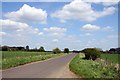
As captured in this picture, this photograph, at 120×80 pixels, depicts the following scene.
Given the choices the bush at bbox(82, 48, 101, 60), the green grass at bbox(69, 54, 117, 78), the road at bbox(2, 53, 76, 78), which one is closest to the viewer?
the road at bbox(2, 53, 76, 78)

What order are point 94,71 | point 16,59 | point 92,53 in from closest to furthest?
point 94,71 → point 16,59 → point 92,53

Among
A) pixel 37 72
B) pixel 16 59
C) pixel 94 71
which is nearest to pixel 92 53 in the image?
pixel 16 59

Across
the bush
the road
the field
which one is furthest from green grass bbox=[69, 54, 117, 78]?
the bush

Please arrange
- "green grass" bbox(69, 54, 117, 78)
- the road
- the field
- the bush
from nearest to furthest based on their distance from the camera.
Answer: the road → "green grass" bbox(69, 54, 117, 78) → the field → the bush

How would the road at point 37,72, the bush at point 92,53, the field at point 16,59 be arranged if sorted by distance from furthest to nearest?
the bush at point 92,53 < the field at point 16,59 < the road at point 37,72

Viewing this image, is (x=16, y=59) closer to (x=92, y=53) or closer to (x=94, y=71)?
(x=94, y=71)

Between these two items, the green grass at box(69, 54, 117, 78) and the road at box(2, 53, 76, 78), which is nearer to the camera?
the road at box(2, 53, 76, 78)

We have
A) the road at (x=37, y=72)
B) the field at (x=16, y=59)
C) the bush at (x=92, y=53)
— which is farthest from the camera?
the bush at (x=92, y=53)

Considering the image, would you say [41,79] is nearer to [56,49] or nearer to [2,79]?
[2,79]

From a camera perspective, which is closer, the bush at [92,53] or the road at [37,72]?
the road at [37,72]

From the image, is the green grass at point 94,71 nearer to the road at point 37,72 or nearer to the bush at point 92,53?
the road at point 37,72

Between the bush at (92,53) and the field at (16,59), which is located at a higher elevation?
the bush at (92,53)

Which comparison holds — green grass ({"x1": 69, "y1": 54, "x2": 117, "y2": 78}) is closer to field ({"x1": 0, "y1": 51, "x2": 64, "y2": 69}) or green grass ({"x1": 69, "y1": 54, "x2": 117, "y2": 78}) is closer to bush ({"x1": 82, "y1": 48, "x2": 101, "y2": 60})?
field ({"x1": 0, "y1": 51, "x2": 64, "y2": 69})

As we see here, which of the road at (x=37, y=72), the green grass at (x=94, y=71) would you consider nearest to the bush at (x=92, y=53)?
the green grass at (x=94, y=71)
